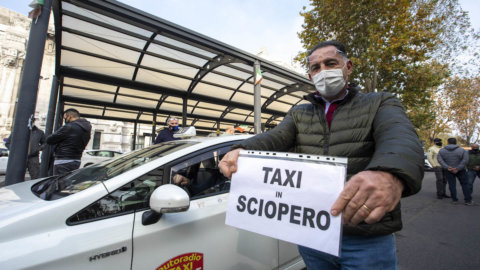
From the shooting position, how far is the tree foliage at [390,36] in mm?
8359

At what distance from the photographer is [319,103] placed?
1377 mm

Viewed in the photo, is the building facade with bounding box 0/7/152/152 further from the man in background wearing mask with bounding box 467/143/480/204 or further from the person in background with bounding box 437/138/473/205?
the man in background wearing mask with bounding box 467/143/480/204

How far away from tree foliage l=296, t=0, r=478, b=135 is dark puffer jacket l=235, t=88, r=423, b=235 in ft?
27.6

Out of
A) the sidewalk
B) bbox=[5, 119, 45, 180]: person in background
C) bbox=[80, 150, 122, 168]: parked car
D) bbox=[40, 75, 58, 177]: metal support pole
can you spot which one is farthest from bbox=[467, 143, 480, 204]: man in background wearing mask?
bbox=[80, 150, 122, 168]: parked car

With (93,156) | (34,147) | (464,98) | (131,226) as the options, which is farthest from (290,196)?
(464,98)

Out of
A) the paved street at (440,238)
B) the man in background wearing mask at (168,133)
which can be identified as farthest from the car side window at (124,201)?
the man in background wearing mask at (168,133)

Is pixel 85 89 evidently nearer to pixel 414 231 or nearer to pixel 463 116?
pixel 414 231

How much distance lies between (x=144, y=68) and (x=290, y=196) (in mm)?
7707

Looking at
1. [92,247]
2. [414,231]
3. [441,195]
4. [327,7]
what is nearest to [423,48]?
[327,7]

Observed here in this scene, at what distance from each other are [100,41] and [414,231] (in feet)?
26.8

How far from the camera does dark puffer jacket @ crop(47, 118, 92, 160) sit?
3875 millimetres

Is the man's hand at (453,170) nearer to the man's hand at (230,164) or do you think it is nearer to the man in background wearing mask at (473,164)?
the man in background wearing mask at (473,164)

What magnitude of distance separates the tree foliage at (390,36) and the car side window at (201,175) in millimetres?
8212

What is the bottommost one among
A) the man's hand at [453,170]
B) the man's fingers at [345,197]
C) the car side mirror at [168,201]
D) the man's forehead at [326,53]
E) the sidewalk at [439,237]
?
the sidewalk at [439,237]
